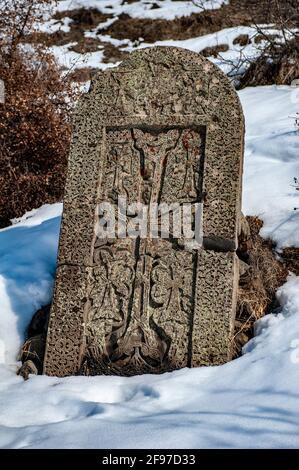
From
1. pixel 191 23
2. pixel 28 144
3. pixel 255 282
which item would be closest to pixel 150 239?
pixel 255 282

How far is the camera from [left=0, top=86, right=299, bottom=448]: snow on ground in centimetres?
252

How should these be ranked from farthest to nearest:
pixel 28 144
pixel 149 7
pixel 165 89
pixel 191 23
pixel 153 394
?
pixel 149 7 → pixel 191 23 → pixel 28 144 → pixel 165 89 → pixel 153 394

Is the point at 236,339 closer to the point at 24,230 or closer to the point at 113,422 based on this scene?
the point at 113,422

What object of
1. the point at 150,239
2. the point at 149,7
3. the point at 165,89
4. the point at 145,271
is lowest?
the point at 145,271

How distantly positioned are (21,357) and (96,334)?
54 cm

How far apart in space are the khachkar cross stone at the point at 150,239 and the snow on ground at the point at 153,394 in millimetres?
231

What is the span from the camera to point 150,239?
3828 millimetres

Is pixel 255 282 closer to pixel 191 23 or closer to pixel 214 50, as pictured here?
pixel 214 50

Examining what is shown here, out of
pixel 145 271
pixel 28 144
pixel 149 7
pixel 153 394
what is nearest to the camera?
pixel 153 394

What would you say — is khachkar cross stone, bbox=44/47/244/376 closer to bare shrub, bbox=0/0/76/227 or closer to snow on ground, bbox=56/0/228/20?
bare shrub, bbox=0/0/76/227

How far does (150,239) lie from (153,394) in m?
1.04

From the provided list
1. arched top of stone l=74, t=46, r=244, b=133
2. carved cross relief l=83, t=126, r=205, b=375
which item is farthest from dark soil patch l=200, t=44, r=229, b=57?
carved cross relief l=83, t=126, r=205, b=375

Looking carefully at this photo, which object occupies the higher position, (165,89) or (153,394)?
(165,89)

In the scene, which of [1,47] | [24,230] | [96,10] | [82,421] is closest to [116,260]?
[82,421]
